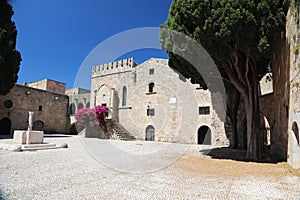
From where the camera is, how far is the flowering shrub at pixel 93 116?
Answer: 1847 cm

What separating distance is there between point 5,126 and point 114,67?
474 inches

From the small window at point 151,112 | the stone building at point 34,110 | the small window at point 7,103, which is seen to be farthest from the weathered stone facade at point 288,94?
the small window at point 7,103

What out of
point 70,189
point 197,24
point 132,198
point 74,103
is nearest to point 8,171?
point 70,189

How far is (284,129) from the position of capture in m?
6.96

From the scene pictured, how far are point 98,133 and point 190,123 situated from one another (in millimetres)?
9484

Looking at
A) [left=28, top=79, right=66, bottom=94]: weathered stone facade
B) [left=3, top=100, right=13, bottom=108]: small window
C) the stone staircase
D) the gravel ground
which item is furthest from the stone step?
[left=28, top=79, right=66, bottom=94]: weathered stone facade

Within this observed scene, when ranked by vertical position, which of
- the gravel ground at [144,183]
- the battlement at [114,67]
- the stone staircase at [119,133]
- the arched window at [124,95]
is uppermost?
the battlement at [114,67]

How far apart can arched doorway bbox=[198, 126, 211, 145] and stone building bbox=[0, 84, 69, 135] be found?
17.2 m

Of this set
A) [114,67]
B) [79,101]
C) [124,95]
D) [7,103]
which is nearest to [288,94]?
[124,95]

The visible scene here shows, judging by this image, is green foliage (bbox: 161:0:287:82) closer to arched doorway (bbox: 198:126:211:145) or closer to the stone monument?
arched doorway (bbox: 198:126:211:145)

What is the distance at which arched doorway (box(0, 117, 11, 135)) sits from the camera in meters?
17.9

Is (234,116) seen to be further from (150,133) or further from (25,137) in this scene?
(25,137)

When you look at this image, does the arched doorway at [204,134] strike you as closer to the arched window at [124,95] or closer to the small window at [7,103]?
the arched window at [124,95]

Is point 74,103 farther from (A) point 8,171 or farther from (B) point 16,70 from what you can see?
(A) point 8,171
